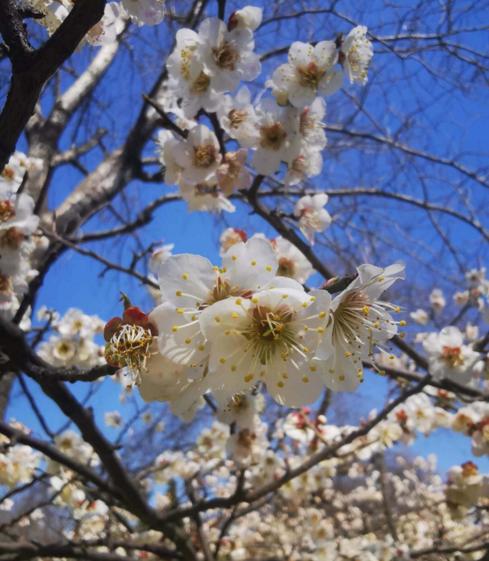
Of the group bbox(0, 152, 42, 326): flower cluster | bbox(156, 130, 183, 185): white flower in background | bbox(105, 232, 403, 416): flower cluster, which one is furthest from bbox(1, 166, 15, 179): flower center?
bbox(105, 232, 403, 416): flower cluster

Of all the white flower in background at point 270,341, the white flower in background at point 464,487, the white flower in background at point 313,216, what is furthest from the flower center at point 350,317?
the white flower in background at point 464,487

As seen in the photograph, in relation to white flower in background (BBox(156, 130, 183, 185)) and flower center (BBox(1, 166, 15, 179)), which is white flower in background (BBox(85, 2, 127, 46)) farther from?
flower center (BBox(1, 166, 15, 179))

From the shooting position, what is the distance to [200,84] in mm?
1858

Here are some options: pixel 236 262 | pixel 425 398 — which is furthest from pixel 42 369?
pixel 425 398

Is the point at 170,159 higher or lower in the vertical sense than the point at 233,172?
higher

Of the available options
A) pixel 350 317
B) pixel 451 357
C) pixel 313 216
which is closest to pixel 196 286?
pixel 350 317

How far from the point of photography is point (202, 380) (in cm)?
79

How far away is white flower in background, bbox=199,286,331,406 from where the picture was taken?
0.73 m

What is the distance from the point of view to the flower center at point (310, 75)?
Result: 1.90 m

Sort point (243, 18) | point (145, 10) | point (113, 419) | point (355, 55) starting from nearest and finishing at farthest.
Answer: point (145, 10)
point (243, 18)
point (355, 55)
point (113, 419)

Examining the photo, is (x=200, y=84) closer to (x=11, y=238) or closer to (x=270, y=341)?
(x=11, y=238)

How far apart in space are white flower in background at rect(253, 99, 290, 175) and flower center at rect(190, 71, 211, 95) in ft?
0.74

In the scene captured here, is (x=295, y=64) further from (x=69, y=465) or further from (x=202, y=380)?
(x=69, y=465)

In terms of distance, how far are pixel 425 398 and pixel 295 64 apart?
2255 millimetres
